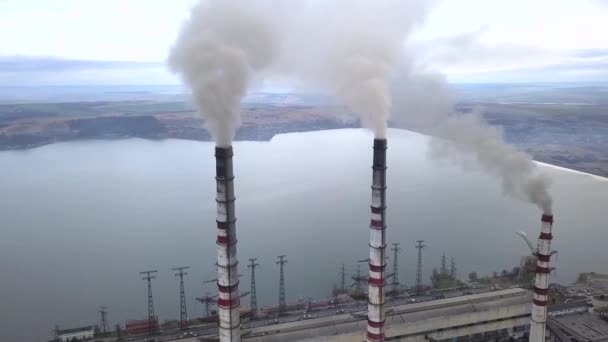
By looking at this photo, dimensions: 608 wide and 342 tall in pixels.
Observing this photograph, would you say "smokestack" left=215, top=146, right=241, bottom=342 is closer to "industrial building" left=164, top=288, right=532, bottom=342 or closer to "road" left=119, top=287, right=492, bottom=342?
"industrial building" left=164, top=288, right=532, bottom=342

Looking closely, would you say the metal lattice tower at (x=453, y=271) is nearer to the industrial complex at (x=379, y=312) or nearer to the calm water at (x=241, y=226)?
the calm water at (x=241, y=226)

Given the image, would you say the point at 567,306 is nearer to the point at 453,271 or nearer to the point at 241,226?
the point at 453,271

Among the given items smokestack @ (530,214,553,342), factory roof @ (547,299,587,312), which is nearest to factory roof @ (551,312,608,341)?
factory roof @ (547,299,587,312)

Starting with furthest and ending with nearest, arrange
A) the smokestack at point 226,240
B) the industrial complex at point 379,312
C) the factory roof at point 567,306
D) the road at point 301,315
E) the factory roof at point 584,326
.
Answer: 1. the factory roof at point 567,306
2. the factory roof at point 584,326
3. the road at point 301,315
4. the industrial complex at point 379,312
5. the smokestack at point 226,240

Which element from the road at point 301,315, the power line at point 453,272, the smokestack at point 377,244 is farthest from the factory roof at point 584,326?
the smokestack at point 377,244

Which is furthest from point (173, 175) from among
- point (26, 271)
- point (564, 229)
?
point (564, 229)
